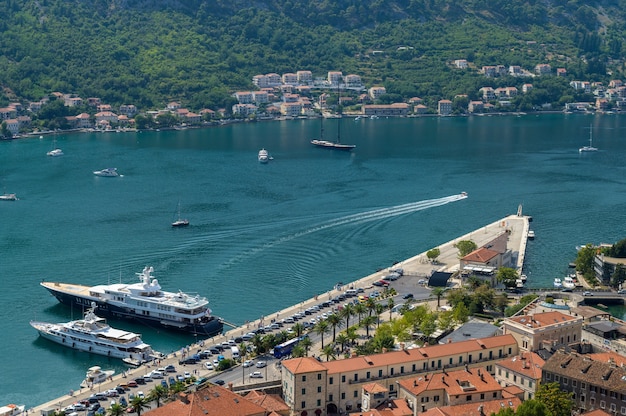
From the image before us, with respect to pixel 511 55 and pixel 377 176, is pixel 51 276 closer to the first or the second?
pixel 377 176

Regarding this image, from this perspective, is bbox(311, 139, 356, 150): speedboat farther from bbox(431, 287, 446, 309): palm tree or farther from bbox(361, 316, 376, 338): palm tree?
bbox(361, 316, 376, 338): palm tree

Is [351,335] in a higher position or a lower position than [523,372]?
lower

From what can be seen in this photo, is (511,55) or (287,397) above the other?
(511,55)

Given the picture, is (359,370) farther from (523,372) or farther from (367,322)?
(367,322)

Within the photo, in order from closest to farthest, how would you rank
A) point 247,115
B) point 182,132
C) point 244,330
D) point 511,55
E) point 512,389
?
point 512,389 < point 244,330 < point 182,132 < point 247,115 < point 511,55

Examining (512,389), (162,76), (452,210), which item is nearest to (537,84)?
(162,76)

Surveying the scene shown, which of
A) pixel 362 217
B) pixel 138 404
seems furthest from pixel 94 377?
pixel 362 217
